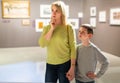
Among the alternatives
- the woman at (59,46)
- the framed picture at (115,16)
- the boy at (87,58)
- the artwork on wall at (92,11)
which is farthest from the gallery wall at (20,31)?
the boy at (87,58)

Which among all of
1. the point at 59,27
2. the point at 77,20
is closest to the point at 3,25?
the point at 77,20

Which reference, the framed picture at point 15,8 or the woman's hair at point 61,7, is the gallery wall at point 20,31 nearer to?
the framed picture at point 15,8

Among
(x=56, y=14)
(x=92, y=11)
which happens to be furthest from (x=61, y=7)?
(x=92, y=11)

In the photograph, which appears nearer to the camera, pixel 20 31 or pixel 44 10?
pixel 20 31

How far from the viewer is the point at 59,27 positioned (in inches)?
78.7

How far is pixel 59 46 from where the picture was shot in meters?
1.98

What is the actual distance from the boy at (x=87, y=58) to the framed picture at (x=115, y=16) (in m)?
5.10

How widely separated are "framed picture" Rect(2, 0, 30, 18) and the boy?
757 cm

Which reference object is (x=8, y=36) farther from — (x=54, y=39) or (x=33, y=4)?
(x=54, y=39)

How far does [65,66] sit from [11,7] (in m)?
7.54

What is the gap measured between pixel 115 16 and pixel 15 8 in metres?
4.37

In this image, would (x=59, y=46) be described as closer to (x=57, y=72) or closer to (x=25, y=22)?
(x=57, y=72)

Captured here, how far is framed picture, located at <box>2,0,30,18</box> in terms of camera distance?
895 cm

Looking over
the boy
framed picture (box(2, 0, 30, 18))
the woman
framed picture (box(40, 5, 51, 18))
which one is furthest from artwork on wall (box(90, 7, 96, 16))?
the boy
